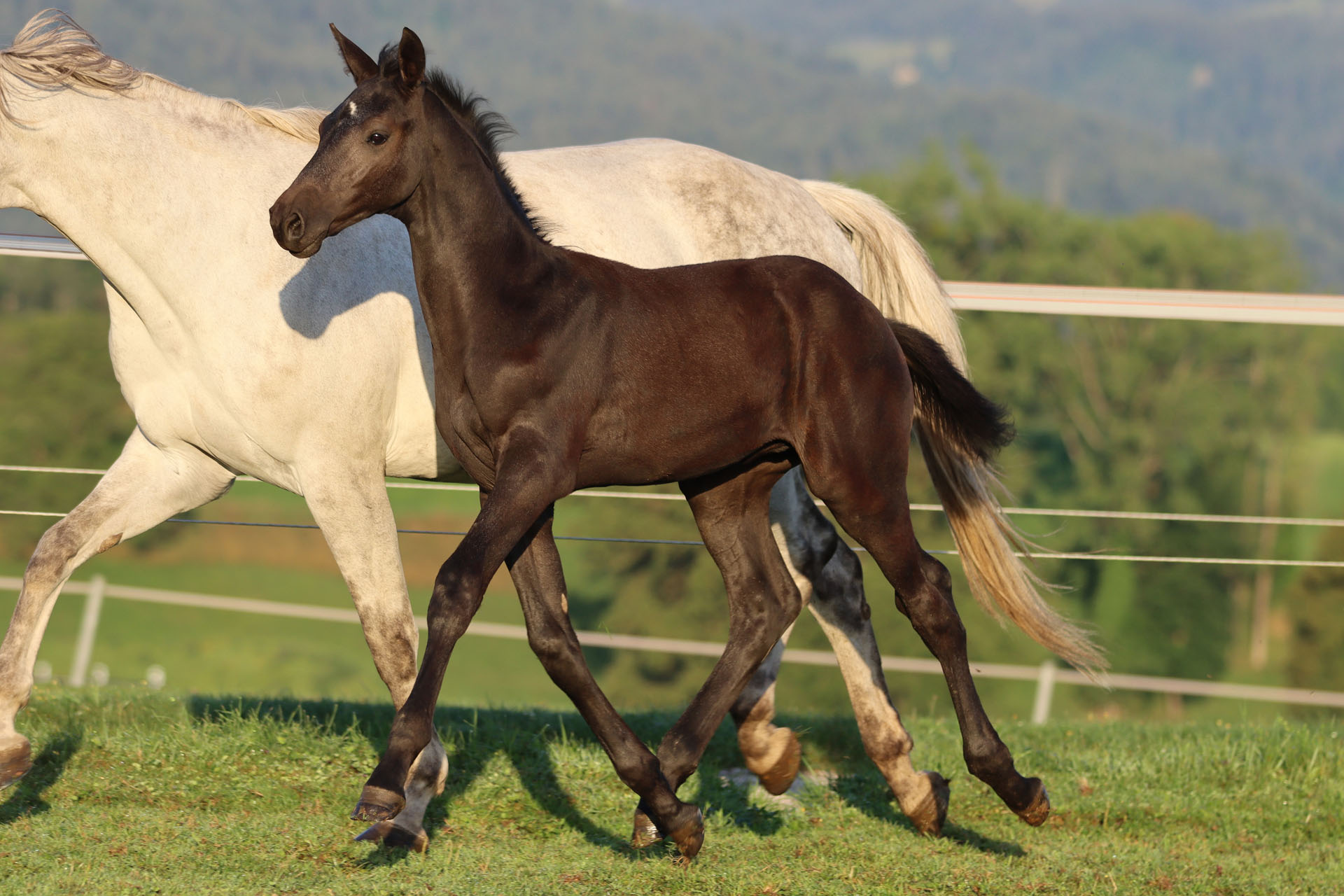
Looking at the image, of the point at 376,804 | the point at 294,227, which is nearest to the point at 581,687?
the point at 376,804

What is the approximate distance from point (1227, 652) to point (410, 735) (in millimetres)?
46949

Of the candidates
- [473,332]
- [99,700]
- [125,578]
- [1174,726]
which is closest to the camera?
[473,332]

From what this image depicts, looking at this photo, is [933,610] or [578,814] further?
[578,814]

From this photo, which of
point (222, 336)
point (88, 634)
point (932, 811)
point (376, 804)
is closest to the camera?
point (376, 804)

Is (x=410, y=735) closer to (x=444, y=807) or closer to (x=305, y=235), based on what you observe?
(x=305, y=235)

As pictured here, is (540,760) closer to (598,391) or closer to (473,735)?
(473,735)

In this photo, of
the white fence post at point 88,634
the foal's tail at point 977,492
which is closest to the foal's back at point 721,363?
the foal's tail at point 977,492

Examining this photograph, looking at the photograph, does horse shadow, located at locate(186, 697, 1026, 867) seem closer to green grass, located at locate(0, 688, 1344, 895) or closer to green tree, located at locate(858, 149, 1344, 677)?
green grass, located at locate(0, 688, 1344, 895)

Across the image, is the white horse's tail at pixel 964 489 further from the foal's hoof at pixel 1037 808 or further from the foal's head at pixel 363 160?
the foal's head at pixel 363 160

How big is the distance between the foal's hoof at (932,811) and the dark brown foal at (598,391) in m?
0.54

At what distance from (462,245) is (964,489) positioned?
2.29 meters

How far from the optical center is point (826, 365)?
353 centimetres

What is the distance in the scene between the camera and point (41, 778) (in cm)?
429

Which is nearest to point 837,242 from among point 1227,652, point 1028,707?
point 1028,707
